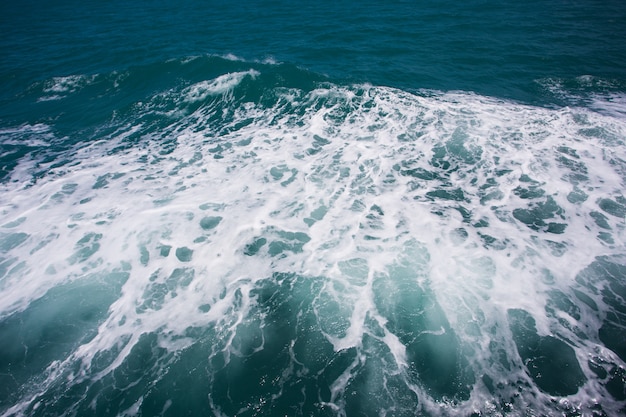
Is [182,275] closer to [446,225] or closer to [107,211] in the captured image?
[107,211]

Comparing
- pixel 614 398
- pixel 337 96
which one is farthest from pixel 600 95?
pixel 614 398

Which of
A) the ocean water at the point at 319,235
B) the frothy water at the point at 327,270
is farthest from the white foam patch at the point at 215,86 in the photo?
the frothy water at the point at 327,270

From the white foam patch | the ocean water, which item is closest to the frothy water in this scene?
the ocean water

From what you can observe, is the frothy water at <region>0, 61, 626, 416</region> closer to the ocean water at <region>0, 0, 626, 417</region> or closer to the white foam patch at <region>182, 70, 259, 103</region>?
the ocean water at <region>0, 0, 626, 417</region>

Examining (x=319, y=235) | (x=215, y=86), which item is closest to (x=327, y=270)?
(x=319, y=235)

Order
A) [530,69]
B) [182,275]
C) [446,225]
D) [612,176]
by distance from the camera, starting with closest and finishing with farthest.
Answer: [182,275]
[446,225]
[612,176]
[530,69]

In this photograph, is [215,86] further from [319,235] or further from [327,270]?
[327,270]

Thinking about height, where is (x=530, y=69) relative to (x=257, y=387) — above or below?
above
